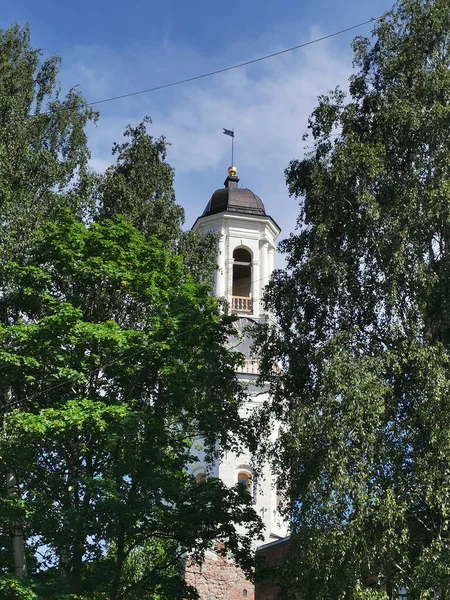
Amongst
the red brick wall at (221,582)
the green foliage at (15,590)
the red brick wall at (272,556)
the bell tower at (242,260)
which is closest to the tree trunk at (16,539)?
the green foliage at (15,590)

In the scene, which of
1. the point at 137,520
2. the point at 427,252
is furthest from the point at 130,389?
the point at 427,252

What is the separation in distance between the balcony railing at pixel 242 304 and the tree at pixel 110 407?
380 inches

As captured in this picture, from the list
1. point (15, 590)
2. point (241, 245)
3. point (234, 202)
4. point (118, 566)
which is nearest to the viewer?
point (15, 590)

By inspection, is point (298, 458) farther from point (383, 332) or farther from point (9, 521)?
point (9, 521)

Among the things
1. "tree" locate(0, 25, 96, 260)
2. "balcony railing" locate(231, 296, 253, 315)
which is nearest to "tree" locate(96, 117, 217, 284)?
"tree" locate(0, 25, 96, 260)

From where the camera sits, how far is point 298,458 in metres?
15.1

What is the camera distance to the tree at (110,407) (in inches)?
653

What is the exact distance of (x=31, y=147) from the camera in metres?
21.5

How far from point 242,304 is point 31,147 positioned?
10.3 metres

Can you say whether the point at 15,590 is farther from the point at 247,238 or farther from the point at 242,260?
the point at 247,238

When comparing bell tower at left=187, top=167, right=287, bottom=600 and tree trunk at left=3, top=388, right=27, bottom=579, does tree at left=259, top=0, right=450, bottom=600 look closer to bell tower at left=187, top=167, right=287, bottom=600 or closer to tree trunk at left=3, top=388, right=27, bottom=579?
tree trunk at left=3, top=388, right=27, bottom=579

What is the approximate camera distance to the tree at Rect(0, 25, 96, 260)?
20.0 meters

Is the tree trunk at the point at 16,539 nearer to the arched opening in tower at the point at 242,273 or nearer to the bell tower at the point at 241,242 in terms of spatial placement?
the bell tower at the point at 241,242

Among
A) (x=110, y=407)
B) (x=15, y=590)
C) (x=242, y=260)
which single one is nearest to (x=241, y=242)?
(x=242, y=260)
